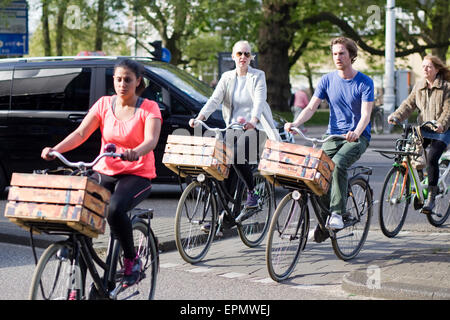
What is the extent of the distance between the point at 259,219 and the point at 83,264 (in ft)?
11.2

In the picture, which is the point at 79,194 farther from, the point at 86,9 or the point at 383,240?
the point at 86,9

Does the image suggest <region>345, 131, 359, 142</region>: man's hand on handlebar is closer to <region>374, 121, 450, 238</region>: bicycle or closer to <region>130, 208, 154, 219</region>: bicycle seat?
<region>374, 121, 450, 238</region>: bicycle

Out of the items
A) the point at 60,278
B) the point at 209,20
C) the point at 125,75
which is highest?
the point at 209,20

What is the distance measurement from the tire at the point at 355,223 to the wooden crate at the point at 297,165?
89 centimetres

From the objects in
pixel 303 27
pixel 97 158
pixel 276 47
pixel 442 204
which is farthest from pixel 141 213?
pixel 303 27

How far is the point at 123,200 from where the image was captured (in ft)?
15.4

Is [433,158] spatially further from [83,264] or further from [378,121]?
[378,121]

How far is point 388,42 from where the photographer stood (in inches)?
948

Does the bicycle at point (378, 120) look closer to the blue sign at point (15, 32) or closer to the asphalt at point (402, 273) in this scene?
the blue sign at point (15, 32)

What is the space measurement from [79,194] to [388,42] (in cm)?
2097

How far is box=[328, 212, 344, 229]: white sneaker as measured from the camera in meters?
6.53

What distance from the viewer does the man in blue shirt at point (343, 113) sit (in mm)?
6609

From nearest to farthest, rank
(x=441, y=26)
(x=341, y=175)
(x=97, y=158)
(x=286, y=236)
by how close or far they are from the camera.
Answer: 1. (x=97, y=158)
2. (x=286, y=236)
3. (x=341, y=175)
4. (x=441, y=26)
